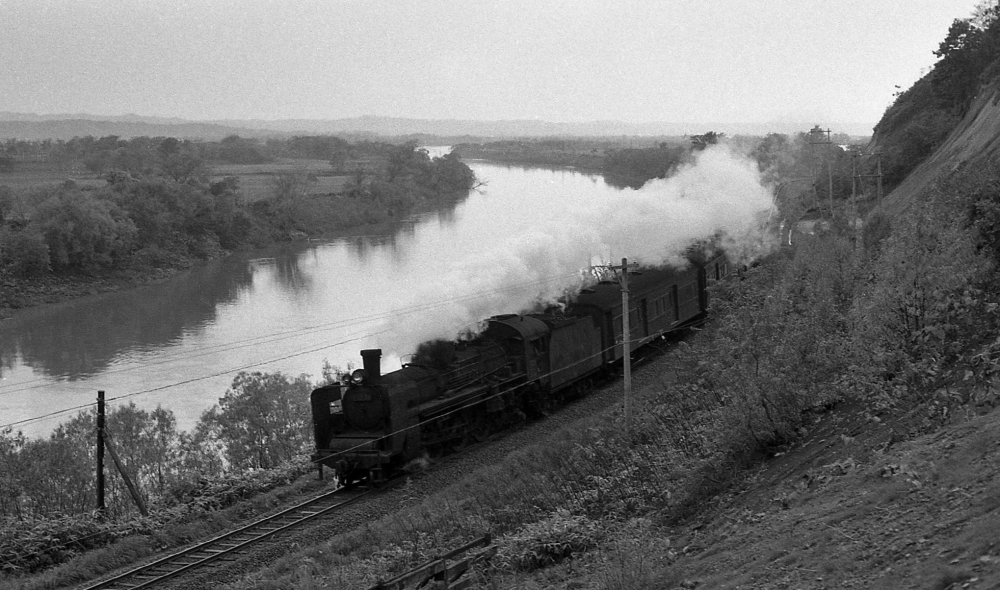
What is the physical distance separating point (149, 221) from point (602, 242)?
52.8 meters

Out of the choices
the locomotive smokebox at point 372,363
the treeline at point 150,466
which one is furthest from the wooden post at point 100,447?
the locomotive smokebox at point 372,363

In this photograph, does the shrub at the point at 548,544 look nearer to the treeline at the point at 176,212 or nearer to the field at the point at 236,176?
the treeline at the point at 176,212

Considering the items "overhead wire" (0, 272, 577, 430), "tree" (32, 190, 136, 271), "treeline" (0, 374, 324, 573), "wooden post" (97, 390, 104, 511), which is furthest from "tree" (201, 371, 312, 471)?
"tree" (32, 190, 136, 271)

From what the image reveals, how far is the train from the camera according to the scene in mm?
20484

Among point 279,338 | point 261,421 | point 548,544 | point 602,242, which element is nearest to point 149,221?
point 279,338

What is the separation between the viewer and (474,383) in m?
22.7

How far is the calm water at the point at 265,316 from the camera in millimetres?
26312

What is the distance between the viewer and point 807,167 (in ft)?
221

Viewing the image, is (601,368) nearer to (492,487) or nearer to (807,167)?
(492,487)

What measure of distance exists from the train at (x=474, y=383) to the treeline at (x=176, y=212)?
161 feet

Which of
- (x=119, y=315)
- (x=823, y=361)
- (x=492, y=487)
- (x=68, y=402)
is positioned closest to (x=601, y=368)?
(x=492, y=487)

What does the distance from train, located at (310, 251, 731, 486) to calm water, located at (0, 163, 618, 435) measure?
38.8 inches

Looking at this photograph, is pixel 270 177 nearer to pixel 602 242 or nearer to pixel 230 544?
pixel 602 242

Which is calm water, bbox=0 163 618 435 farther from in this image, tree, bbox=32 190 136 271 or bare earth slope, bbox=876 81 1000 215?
bare earth slope, bbox=876 81 1000 215
